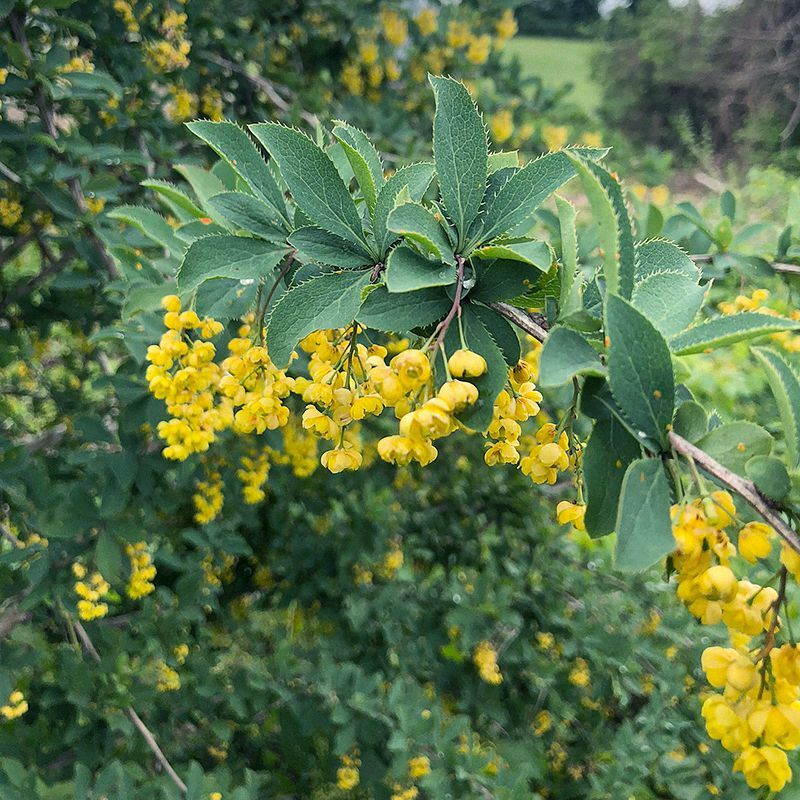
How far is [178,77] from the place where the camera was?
2105mm

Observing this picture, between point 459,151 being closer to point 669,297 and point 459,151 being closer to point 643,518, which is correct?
point 669,297

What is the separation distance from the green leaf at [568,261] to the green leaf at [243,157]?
36 centimetres

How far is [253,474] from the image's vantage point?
1837 millimetres

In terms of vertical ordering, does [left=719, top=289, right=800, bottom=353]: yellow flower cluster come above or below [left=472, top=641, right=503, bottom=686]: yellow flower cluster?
above

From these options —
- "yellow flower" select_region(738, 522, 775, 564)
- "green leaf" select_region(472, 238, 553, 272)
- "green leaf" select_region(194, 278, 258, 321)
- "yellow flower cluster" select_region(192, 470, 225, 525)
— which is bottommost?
"yellow flower cluster" select_region(192, 470, 225, 525)

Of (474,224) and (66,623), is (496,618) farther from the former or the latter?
(474,224)

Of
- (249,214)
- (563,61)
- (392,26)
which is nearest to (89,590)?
(249,214)

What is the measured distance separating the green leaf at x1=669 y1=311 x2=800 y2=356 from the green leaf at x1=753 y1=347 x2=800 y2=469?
0.06ft

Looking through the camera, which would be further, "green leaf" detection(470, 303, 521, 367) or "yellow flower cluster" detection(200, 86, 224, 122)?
"yellow flower cluster" detection(200, 86, 224, 122)

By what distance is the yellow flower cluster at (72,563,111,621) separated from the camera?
1.42 metres

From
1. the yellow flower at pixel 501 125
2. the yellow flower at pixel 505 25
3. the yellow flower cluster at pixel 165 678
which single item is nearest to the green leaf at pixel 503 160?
the yellow flower cluster at pixel 165 678

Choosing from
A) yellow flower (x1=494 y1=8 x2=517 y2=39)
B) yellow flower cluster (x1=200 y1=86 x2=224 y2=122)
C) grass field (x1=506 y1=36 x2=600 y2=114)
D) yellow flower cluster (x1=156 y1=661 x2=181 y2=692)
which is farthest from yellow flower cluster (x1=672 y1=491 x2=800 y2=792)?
grass field (x1=506 y1=36 x2=600 y2=114)

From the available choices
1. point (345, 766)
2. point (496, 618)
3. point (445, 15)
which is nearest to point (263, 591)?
point (345, 766)

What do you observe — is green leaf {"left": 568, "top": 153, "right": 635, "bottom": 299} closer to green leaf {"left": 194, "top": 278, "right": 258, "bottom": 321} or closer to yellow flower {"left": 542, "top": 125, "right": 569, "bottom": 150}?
green leaf {"left": 194, "top": 278, "right": 258, "bottom": 321}
